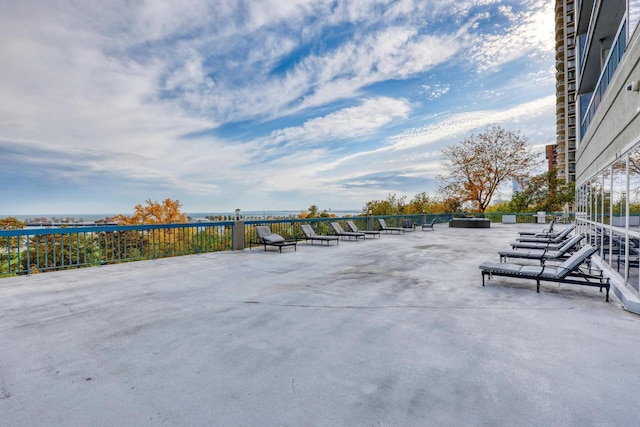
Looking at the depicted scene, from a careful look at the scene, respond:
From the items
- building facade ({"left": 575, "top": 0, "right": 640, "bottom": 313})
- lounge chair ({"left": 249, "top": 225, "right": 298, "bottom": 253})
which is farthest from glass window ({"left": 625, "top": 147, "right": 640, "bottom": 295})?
lounge chair ({"left": 249, "top": 225, "right": 298, "bottom": 253})

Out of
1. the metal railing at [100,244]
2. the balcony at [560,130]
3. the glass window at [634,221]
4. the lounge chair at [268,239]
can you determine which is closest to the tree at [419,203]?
the lounge chair at [268,239]

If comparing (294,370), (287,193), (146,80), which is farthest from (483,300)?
(287,193)

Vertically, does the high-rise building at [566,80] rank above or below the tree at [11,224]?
above

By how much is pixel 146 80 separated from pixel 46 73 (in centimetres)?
356

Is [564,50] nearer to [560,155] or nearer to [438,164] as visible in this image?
[560,155]

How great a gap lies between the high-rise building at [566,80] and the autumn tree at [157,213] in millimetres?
59637

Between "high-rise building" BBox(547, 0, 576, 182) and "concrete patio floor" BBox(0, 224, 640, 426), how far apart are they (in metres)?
61.7

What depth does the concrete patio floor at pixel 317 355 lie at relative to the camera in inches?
77.0

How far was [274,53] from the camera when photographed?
54.6ft

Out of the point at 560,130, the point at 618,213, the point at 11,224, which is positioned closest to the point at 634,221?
the point at 618,213

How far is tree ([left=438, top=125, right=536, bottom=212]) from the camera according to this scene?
26312 millimetres

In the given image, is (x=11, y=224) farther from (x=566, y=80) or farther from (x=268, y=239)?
(x=566, y=80)

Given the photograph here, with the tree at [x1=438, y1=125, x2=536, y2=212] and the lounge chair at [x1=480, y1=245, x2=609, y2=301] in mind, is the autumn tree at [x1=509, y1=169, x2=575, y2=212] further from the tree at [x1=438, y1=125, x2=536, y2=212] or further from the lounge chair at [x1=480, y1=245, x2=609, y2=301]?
the lounge chair at [x1=480, y1=245, x2=609, y2=301]

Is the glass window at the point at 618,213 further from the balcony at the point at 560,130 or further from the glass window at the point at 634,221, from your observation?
the balcony at the point at 560,130
